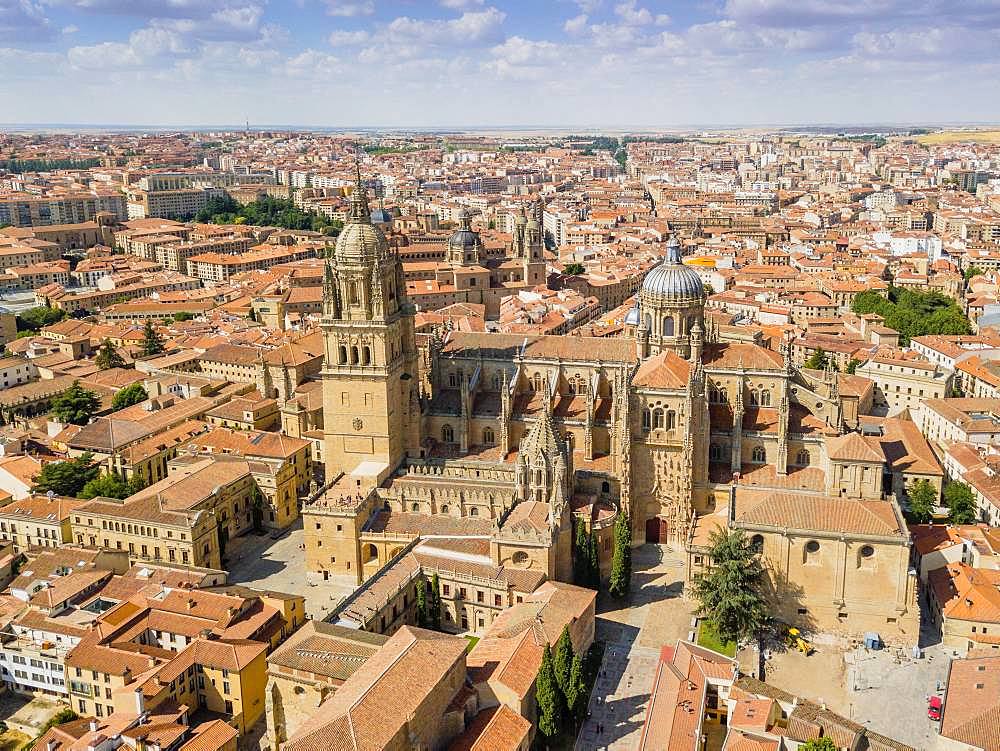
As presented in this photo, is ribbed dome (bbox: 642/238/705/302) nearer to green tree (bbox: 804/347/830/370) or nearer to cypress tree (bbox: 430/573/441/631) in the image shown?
cypress tree (bbox: 430/573/441/631)

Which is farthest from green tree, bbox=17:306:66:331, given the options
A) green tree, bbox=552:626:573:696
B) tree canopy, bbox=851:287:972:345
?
tree canopy, bbox=851:287:972:345

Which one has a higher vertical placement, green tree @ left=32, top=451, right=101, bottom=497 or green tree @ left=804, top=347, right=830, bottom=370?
green tree @ left=804, top=347, right=830, bottom=370

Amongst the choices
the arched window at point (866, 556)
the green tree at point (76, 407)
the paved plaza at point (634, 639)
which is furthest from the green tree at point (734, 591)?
the green tree at point (76, 407)

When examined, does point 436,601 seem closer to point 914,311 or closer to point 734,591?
point 734,591

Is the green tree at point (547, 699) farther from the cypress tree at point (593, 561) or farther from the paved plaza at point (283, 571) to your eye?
the paved plaza at point (283, 571)

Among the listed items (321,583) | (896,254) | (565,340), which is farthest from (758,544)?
(896,254)

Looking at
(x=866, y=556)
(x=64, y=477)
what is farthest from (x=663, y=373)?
(x=64, y=477)
